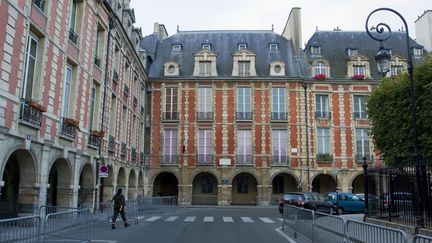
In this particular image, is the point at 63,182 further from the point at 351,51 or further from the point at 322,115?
the point at 351,51

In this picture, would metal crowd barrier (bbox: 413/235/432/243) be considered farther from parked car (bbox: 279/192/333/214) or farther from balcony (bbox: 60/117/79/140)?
parked car (bbox: 279/192/333/214)

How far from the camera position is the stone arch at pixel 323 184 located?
32.7 m

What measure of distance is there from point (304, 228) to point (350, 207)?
43.6ft

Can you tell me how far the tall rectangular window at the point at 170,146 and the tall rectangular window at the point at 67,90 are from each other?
16.8 metres

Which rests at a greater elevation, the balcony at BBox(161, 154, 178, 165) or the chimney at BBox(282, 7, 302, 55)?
the chimney at BBox(282, 7, 302, 55)

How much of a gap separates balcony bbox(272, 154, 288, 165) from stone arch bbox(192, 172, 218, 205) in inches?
186

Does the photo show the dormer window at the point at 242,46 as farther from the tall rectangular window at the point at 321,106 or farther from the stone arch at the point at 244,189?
the stone arch at the point at 244,189

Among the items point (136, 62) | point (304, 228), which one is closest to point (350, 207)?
point (304, 228)

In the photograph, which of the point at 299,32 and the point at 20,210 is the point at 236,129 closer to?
the point at 299,32

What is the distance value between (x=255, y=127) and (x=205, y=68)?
5939 millimetres

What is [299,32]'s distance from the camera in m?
34.6

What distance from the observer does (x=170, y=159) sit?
31.7 m

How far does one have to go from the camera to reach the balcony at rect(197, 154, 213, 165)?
1232 inches

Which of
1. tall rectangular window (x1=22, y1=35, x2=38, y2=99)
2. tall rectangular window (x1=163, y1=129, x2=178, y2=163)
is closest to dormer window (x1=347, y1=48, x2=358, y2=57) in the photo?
tall rectangular window (x1=163, y1=129, x2=178, y2=163)
